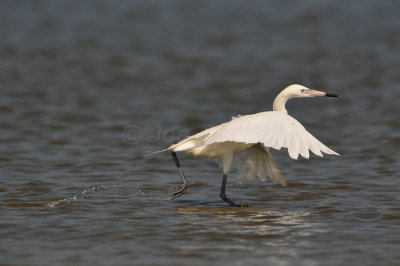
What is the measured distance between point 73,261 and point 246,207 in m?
2.76

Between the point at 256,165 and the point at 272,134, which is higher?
the point at 272,134

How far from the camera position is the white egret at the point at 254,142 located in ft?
25.2

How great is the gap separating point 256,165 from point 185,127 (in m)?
4.81

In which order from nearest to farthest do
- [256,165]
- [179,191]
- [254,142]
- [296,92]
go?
[254,142], [179,191], [296,92], [256,165]

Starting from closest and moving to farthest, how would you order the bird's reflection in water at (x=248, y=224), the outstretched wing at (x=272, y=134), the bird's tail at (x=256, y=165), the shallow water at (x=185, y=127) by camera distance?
the shallow water at (x=185, y=127)
the bird's reflection in water at (x=248, y=224)
the outstretched wing at (x=272, y=134)
the bird's tail at (x=256, y=165)

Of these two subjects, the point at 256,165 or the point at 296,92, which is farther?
the point at 256,165

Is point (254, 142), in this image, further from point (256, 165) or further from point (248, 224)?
point (256, 165)

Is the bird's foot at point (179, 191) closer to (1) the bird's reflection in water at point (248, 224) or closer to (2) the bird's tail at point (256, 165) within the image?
(1) the bird's reflection in water at point (248, 224)

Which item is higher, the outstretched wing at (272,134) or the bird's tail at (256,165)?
the outstretched wing at (272,134)

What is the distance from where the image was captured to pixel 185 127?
1391 cm

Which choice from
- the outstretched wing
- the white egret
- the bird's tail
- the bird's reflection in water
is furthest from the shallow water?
the outstretched wing

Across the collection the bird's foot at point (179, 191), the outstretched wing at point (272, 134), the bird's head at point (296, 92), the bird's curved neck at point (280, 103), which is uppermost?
the bird's head at point (296, 92)

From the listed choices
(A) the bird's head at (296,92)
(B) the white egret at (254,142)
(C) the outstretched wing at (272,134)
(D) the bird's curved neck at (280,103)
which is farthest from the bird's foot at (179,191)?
(A) the bird's head at (296,92)

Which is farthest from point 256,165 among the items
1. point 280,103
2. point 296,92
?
point 296,92
